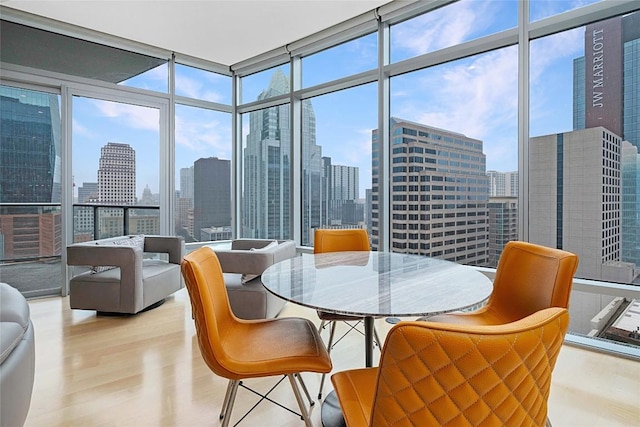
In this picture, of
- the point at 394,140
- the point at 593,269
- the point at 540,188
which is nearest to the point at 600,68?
the point at 540,188

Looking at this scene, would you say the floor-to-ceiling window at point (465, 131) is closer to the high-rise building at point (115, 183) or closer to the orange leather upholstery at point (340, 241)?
the high-rise building at point (115, 183)

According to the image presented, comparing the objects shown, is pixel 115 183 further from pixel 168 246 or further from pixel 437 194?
pixel 437 194

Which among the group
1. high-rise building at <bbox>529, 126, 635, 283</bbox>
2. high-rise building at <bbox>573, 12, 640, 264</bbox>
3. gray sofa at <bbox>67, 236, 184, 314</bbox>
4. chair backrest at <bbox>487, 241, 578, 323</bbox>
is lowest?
gray sofa at <bbox>67, 236, 184, 314</bbox>

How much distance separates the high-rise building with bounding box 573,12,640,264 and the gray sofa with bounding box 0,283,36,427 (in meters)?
3.53

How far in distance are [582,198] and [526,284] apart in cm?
144

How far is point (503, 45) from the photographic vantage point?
3.08m

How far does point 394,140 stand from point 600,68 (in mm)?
1734

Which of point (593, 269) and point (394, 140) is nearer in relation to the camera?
point (593, 269)

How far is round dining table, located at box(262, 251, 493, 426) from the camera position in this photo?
51.8 inches

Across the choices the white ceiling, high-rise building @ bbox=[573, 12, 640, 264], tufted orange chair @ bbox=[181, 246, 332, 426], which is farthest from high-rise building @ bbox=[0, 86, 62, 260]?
high-rise building @ bbox=[573, 12, 640, 264]

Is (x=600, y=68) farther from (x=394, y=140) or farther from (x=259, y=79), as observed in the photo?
(x=259, y=79)

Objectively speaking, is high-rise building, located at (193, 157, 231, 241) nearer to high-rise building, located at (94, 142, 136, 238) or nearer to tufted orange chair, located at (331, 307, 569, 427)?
high-rise building, located at (94, 142, 136, 238)

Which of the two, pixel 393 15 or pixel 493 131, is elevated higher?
pixel 393 15

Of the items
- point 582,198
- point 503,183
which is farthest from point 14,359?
point 582,198
